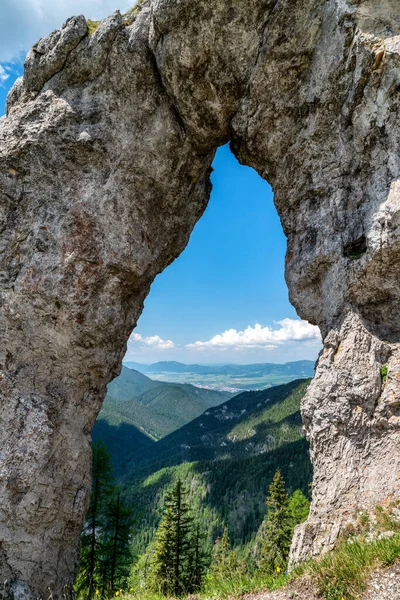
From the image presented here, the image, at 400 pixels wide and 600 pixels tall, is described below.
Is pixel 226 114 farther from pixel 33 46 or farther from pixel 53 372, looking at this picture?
pixel 53 372

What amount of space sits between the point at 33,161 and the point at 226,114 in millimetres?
8132

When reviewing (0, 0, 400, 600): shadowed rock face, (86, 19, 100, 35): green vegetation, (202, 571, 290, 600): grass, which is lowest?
(202, 571, 290, 600): grass

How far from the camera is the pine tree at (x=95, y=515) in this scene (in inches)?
806

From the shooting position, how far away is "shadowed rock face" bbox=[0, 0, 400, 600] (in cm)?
1111

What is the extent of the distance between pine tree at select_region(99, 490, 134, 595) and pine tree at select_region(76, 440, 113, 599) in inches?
17.5

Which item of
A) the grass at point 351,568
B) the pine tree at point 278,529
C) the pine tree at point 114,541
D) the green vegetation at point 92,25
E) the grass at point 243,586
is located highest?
the green vegetation at point 92,25

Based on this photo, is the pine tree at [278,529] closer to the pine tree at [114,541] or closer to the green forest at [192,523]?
the green forest at [192,523]

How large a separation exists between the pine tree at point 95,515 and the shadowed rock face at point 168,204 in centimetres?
766

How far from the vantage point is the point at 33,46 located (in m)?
15.3

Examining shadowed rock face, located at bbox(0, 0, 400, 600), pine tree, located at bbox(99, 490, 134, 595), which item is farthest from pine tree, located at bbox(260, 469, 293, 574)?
shadowed rock face, located at bbox(0, 0, 400, 600)

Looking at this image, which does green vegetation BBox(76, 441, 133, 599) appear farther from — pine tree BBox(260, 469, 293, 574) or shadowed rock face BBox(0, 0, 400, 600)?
pine tree BBox(260, 469, 293, 574)

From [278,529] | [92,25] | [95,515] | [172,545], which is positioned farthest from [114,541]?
[92,25]

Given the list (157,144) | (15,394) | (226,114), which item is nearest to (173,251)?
(157,144)

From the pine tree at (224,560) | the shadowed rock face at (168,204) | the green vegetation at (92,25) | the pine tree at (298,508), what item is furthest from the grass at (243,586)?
the pine tree at (298,508)
